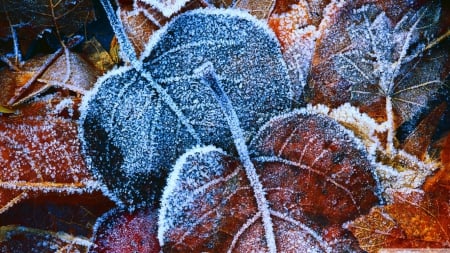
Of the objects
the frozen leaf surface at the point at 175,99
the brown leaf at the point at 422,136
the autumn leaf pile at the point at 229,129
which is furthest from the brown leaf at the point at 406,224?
the frozen leaf surface at the point at 175,99

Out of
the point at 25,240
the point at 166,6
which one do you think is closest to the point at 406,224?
the point at 166,6

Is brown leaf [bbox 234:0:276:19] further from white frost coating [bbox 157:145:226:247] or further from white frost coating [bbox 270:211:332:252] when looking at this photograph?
white frost coating [bbox 270:211:332:252]

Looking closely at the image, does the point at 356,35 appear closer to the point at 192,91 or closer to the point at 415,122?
the point at 415,122

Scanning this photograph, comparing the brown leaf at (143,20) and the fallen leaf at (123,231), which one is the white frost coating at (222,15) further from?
the fallen leaf at (123,231)

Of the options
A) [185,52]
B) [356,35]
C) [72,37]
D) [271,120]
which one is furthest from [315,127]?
[72,37]

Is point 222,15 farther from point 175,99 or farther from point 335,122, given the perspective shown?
point 335,122

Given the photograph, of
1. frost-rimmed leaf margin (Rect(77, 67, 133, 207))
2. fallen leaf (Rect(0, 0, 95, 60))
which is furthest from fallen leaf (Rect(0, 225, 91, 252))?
fallen leaf (Rect(0, 0, 95, 60))

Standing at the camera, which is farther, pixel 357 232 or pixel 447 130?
pixel 447 130
